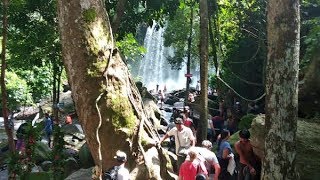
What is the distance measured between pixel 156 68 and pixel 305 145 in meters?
38.8

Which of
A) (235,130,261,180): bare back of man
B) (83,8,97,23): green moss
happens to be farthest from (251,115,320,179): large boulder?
(83,8,97,23): green moss

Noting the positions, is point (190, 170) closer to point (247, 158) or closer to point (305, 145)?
point (247, 158)

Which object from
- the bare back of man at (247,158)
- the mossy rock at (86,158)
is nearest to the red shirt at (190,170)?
the bare back of man at (247,158)

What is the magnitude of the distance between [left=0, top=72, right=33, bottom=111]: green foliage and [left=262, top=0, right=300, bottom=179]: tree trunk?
880 inches

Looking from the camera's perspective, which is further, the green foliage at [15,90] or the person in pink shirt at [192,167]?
the green foliage at [15,90]

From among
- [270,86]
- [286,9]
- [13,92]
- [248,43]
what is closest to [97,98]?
[270,86]

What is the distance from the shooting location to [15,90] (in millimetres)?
25281

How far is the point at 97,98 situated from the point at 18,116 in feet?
80.5

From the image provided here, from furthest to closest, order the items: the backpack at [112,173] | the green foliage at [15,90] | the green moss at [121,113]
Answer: the green foliage at [15,90], the green moss at [121,113], the backpack at [112,173]

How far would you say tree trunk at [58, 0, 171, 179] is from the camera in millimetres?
5910

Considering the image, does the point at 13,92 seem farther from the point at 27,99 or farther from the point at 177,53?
the point at 177,53

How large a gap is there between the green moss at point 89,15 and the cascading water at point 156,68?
39.1 meters

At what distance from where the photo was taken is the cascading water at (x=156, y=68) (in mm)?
45428

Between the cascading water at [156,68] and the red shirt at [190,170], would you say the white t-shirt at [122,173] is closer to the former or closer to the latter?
the red shirt at [190,170]
